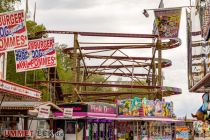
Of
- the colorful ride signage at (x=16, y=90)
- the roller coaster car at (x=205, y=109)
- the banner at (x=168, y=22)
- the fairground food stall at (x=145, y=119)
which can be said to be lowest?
the fairground food stall at (x=145, y=119)

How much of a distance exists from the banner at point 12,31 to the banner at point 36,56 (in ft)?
14.6

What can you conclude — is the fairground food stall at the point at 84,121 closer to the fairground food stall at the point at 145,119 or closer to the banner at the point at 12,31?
the fairground food stall at the point at 145,119

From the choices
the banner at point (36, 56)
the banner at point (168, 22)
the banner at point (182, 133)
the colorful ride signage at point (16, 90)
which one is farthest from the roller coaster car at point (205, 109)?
the banner at point (182, 133)

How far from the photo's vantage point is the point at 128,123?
1599 inches

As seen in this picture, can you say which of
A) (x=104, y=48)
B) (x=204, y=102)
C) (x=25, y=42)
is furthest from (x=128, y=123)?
(x=204, y=102)

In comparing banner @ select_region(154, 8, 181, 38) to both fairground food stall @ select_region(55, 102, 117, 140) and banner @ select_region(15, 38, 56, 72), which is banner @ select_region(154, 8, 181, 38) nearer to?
fairground food stall @ select_region(55, 102, 117, 140)

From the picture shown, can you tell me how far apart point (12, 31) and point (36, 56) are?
5132mm

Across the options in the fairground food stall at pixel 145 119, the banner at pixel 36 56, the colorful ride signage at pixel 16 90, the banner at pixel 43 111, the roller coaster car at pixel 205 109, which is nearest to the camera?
the roller coaster car at pixel 205 109

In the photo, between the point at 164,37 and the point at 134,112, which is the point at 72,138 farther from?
the point at 164,37

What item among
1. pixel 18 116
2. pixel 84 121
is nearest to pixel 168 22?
pixel 84 121

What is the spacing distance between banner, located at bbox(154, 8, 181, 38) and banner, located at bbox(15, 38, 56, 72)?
10.5 m

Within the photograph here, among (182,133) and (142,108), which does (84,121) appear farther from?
(182,133)

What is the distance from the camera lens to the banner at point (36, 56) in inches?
969

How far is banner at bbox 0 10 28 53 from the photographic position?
19.9 metres
